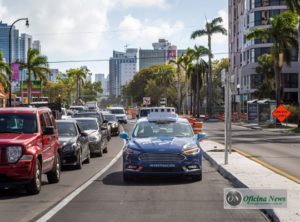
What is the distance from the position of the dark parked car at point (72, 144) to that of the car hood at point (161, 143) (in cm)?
332

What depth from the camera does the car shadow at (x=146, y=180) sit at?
13.4 m

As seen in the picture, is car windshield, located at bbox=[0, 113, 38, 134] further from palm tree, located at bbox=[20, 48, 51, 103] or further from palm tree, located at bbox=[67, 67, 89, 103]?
palm tree, located at bbox=[67, 67, 89, 103]

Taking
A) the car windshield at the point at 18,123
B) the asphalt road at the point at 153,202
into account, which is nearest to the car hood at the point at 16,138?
the car windshield at the point at 18,123

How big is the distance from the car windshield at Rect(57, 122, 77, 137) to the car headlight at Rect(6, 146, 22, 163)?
6782 mm

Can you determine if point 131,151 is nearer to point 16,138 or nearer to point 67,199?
point 67,199

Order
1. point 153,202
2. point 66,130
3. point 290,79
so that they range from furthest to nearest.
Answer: point 290,79, point 66,130, point 153,202

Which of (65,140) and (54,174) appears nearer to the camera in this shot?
(54,174)

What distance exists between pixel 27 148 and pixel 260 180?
4.94 metres

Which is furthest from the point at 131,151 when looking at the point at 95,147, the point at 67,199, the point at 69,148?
the point at 95,147

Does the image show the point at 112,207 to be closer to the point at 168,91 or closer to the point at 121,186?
the point at 121,186

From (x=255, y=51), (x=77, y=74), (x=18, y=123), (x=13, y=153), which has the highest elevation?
(x=255, y=51)

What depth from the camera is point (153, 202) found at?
10562mm

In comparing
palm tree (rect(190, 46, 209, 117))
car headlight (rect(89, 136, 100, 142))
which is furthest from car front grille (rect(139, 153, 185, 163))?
palm tree (rect(190, 46, 209, 117))

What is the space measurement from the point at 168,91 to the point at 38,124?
119398 mm
